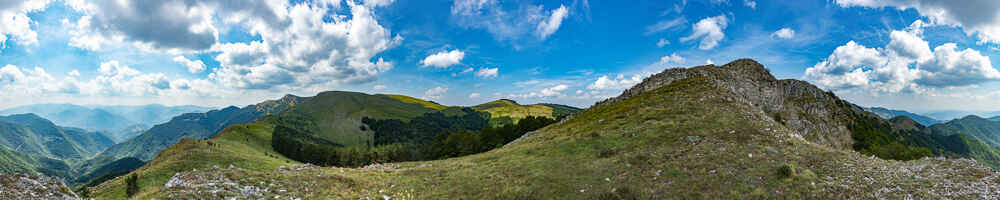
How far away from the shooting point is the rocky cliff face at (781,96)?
193 ft

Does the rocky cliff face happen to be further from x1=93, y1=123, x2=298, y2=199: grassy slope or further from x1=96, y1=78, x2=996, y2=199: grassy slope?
x1=93, y1=123, x2=298, y2=199: grassy slope

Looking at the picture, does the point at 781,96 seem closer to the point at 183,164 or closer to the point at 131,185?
the point at 131,185

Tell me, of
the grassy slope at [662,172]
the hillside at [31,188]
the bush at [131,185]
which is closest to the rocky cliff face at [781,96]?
the grassy slope at [662,172]

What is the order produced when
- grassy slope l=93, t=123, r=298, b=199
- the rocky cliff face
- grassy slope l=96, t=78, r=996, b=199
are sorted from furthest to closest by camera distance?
the rocky cliff face < grassy slope l=93, t=123, r=298, b=199 < grassy slope l=96, t=78, r=996, b=199

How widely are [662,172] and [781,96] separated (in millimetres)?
64487

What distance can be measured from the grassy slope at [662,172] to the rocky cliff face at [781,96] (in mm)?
30101

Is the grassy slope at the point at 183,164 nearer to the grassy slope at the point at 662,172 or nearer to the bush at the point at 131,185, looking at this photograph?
the bush at the point at 131,185

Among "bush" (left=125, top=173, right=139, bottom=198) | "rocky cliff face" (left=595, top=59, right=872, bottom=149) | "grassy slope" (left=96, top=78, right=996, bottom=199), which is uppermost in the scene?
"rocky cliff face" (left=595, top=59, right=872, bottom=149)

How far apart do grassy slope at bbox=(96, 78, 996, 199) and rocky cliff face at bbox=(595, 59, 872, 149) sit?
30101 millimetres

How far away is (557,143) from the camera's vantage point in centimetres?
3725

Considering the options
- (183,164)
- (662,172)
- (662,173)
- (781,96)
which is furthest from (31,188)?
(781,96)

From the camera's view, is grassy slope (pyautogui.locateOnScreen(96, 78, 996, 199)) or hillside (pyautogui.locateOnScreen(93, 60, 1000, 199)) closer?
hillside (pyautogui.locateOnScreen(93, 60, 1000, 199))

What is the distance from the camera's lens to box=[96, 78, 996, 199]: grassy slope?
17188 mm

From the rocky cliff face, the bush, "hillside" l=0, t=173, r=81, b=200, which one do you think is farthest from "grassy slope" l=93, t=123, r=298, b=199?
the rocky cliff face
